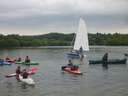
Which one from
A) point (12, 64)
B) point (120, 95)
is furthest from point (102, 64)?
point (120, 95)

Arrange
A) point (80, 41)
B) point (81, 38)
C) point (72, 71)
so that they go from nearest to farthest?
point (72, 71) → point (80, 41) → point (81, 38)

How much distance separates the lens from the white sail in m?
112

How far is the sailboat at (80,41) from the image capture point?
112 metres

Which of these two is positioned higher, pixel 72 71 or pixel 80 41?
pixel 80 41

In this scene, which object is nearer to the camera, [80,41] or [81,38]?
[80,41]

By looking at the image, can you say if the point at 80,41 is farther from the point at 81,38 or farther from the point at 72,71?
the point at 72,71

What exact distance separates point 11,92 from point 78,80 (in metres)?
14.6

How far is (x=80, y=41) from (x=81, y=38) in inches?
37.8

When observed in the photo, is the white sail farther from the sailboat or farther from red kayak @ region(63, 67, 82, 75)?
red kayak @ region(63, 67, 82, 75)

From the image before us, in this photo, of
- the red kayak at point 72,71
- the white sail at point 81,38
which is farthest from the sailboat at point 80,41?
the red kayak at point 72,71

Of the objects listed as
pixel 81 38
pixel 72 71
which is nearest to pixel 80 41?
pixel 81 38

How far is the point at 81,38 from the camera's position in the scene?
113m

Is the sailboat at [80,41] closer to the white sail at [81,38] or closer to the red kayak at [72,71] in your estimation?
the white sail at [81,38]

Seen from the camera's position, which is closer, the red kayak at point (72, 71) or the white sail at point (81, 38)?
the red kayak at point (72, 71)
